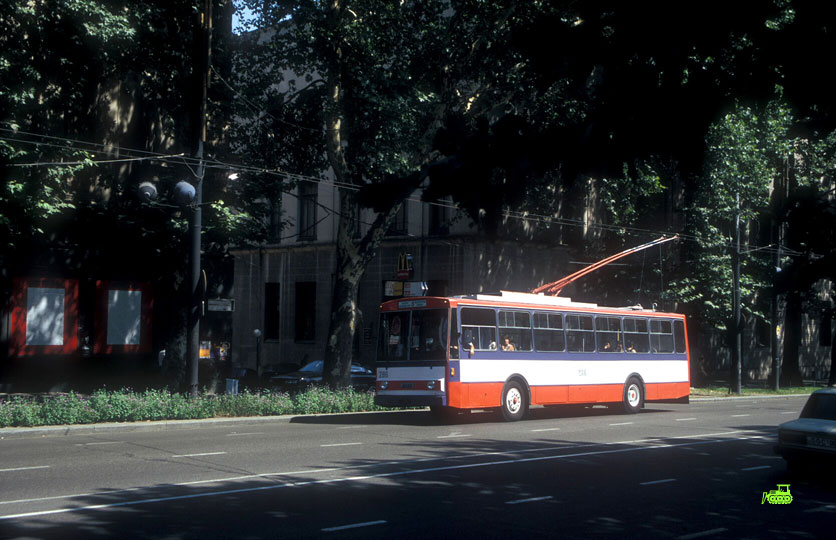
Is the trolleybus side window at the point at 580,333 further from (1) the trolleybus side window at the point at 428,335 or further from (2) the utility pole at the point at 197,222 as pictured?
(2) the utility pole at the point at 197,222

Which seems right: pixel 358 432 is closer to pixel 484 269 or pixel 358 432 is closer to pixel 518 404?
pixel 518 404

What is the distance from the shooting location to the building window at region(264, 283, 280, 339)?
4309 centimetres

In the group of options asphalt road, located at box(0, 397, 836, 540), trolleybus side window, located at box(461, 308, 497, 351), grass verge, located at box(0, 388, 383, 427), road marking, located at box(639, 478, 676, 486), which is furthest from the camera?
trolleybus side window, located at box(461, 308, 497, 351)

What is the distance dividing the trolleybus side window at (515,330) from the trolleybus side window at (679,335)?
7.58 metres

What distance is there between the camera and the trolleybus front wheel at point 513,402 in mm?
21266

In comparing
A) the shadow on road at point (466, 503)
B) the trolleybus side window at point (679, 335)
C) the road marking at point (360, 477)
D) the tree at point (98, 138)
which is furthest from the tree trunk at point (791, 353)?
the shadow on road at point (466, 503)

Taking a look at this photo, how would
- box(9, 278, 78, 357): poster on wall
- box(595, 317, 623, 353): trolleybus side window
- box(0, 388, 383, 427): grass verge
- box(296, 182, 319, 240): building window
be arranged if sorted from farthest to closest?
box(296, 182, 319, 240): building window → box(9, 278, 78, 357): poster on wall → box(595, 317, 623, 353): trolleybus side window → box(0, 388, 383, 427): grass verge

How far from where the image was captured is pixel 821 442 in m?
11.6

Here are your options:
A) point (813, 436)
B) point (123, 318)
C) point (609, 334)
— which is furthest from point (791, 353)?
point (813, 436)

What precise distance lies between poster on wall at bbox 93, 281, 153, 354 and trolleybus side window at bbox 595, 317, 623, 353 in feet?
48.5

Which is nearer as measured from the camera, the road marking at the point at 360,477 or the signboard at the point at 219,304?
the road marking at the point at 360,477

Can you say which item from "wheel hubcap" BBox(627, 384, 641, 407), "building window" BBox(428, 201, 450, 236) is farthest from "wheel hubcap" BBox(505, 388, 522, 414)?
"building window" BBox(428, 201, 450, 236)

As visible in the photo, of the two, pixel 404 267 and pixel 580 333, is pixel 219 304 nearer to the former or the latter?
pixel 580 333

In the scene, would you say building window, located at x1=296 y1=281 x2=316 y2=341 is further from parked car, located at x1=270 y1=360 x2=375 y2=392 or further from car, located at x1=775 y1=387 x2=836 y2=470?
car, located at x1=775 y1=387 x2=836 y2=470
